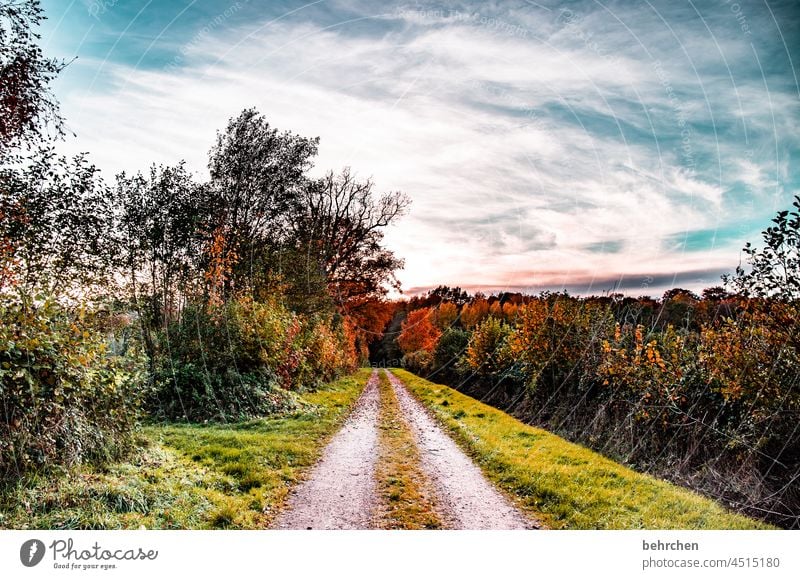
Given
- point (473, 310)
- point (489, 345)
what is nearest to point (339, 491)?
point (473, 310)

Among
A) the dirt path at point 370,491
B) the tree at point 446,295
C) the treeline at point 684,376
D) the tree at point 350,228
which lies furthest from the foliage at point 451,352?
the dirt path at point 370,491

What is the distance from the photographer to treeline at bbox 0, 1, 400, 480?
15.0 feet

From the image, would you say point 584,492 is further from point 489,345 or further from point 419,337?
point 489,345

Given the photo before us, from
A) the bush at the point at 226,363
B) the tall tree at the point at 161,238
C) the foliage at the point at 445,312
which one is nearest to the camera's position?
the tall tree at the point at 161,238

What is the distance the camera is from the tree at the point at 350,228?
23.4ft

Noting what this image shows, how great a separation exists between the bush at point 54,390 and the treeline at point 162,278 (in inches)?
0.6

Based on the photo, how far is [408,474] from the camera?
6215mm

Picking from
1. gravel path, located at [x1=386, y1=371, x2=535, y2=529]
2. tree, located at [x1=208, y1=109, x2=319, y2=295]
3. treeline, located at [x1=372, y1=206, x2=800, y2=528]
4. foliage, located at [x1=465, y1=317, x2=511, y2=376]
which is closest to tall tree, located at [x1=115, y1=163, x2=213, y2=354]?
tree, located at [x1=208, y1=109, x2=319, y2=295]

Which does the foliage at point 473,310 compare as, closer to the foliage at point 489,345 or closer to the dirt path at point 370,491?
the foliage at point 489,345

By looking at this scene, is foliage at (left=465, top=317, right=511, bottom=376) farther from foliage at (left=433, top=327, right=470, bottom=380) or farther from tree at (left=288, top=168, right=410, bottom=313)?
tree at (left=288, top=168, right=410, bottom=313)

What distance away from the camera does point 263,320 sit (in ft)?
37.0

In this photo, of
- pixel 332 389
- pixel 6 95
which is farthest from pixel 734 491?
pixel 332 389
